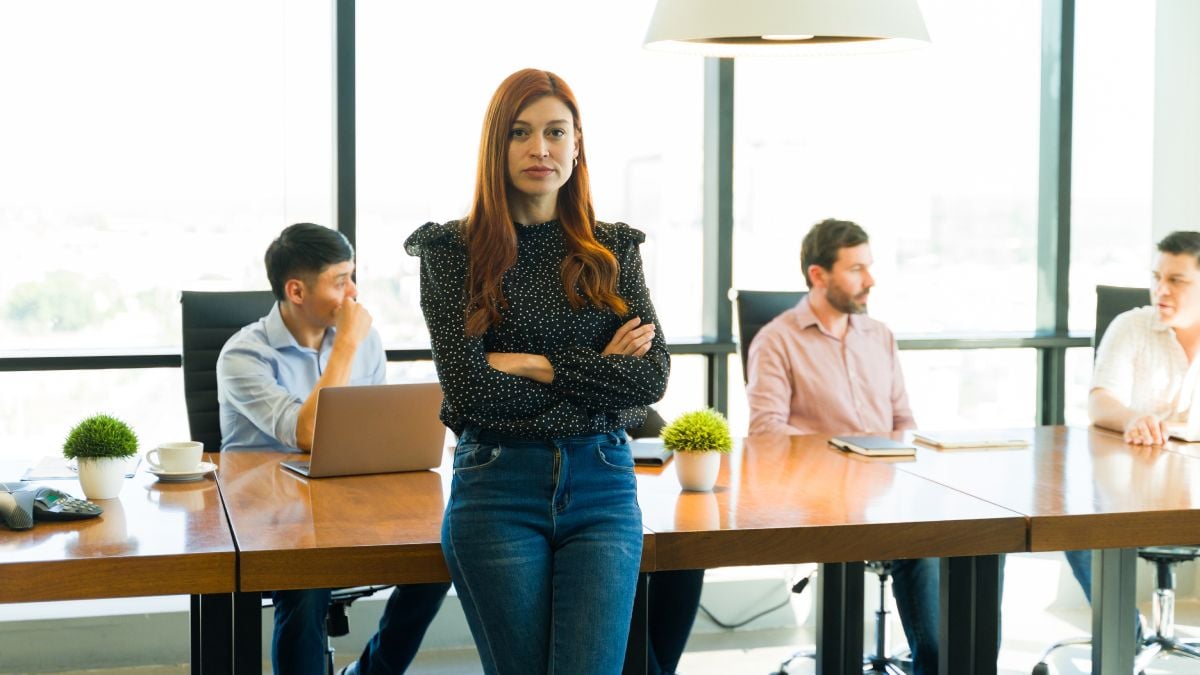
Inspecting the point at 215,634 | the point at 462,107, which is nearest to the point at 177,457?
the point at 215,634

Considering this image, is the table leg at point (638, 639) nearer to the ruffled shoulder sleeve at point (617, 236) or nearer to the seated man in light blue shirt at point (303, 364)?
the ruffled shoulder sleeve at point (617, 236)

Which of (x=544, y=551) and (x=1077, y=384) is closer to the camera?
(x=544, y=551)

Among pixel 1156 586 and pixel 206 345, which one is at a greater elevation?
pixel 206 345

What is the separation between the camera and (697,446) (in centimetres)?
251

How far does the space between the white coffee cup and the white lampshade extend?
1.22 metres

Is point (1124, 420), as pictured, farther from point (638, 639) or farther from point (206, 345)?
point (206, 345)

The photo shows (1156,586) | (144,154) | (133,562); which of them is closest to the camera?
(133,562)

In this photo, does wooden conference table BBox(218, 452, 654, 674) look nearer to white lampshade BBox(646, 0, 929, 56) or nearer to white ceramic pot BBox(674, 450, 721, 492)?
white ceramic pot BBox(674, 450, 721, 492)

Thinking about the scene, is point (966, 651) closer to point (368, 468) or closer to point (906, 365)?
point (368, 468)

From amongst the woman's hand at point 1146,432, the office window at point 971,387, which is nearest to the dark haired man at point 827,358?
the woman's hand at point 1146,432

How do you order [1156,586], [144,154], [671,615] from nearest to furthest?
1. [671,615]
2. [1156,586]
3. [144,154]

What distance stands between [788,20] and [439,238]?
794 millimetres

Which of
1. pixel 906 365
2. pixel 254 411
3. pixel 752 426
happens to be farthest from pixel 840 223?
pixel 254 411

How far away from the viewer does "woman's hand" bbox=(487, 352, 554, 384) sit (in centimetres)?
212
